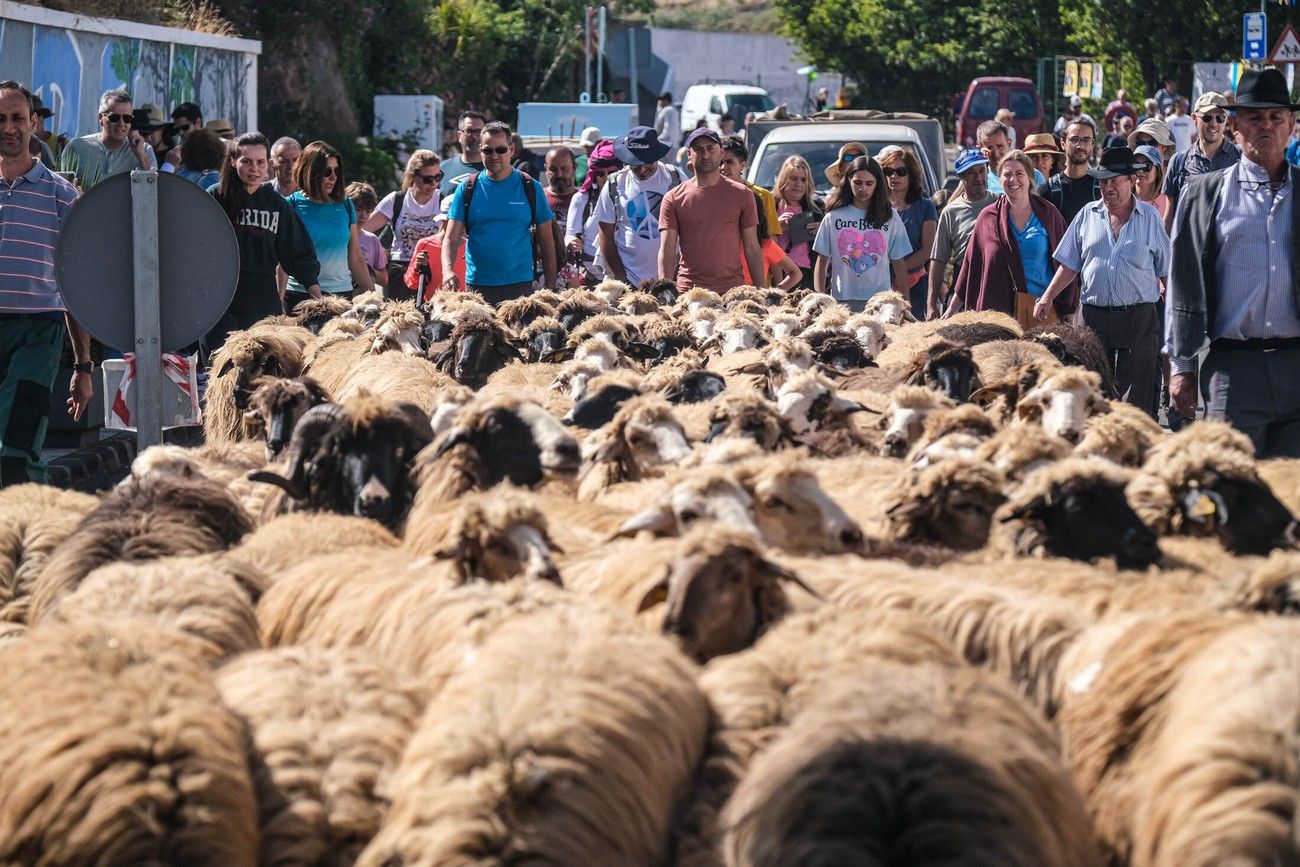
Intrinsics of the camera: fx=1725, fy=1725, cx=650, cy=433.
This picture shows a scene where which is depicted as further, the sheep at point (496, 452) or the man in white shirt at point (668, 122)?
the man in white shirt at point (668, 122)

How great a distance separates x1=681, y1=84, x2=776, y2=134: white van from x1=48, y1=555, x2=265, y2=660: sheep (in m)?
40.0

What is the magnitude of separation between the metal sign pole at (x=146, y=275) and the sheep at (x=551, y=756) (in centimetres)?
389

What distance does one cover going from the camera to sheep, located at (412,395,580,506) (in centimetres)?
630

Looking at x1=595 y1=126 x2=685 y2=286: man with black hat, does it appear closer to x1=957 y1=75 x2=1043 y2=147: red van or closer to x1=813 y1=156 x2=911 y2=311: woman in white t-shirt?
x1=813 y1=156 x2=911 y2=311: woman in white t-shirt

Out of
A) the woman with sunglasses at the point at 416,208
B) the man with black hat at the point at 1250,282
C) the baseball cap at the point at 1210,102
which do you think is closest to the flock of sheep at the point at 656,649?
the man with black hat at the point at 1250,282

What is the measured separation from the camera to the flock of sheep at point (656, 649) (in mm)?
3354

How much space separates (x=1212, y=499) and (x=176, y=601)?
327cm

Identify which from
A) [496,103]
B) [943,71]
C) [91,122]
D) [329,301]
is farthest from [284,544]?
[943,71]

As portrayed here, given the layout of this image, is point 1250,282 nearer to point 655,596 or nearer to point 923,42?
point 655,596

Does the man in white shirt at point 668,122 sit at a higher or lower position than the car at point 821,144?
higher

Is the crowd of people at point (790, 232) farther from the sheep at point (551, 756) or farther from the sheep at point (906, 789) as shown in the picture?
the sheep at point (551, 756)

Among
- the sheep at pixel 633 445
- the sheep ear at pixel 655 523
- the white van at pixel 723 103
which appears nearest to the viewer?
the sheep ear at pixel 655 523

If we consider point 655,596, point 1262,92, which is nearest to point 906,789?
point 655,596

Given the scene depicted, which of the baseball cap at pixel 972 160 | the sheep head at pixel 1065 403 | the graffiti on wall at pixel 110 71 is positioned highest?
the graffiti on wall at pixel 110 71
